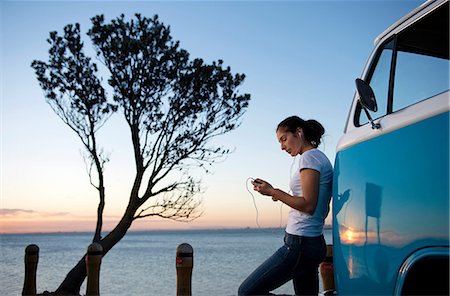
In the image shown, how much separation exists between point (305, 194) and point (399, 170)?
865mm

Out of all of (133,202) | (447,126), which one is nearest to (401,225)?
(447,126)

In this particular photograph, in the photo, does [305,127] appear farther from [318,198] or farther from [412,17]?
[412,17]

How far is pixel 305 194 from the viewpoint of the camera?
10.2 feet

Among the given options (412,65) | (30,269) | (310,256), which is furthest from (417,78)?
(30,269)

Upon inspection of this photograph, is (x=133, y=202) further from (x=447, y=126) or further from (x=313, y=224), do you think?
(x=447, y=126)

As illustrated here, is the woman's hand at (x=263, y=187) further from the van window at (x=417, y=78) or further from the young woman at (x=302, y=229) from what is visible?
the van window at (x=417, y=78)

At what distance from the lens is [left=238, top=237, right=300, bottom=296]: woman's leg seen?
10.1ft

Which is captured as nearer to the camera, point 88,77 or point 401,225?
point 401,225

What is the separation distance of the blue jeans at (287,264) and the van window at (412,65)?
31.5 inches

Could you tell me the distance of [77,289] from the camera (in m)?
11.9

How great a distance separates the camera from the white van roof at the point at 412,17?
2.60m

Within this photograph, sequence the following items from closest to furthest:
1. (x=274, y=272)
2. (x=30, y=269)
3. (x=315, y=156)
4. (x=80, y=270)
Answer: (x=274, y=272) < (x=315, y=156) < (x=30, y=269) < (x=80, y=270)

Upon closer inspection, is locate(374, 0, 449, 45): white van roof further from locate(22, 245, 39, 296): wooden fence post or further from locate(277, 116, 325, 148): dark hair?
locate(22, 245, 39, 296): wooden fence post

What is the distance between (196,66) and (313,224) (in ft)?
32.3
